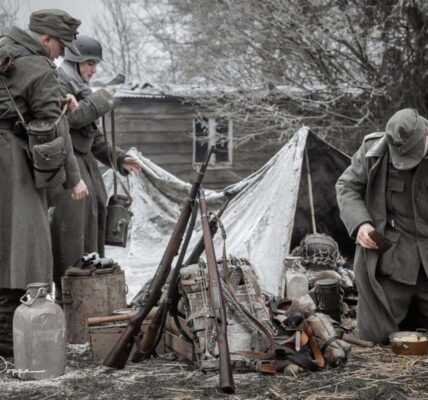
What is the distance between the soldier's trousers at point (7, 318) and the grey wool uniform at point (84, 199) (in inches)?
26.8

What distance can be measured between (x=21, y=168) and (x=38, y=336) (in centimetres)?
101

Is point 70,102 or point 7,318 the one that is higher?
point 70,102

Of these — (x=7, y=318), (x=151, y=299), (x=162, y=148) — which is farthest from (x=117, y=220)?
(x=162, y=148)

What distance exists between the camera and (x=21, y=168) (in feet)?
14.8

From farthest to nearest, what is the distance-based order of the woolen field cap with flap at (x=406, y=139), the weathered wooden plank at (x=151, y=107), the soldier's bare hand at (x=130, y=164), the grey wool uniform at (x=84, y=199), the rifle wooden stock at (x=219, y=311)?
1. the weathered wooden plank at (x=151, y=107)
2. the soldier's bare hand at (x=130, y=164)
3. the grey wool uniform at (x=84, y=199)
4. the woolen field cap with flap at (x=406, y=139)
5. the rifle wooden stock at (x=219, y=311)

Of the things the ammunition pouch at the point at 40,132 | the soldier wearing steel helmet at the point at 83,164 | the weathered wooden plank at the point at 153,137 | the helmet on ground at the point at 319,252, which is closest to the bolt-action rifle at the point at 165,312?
the ammunition pouch at the point at 40,132

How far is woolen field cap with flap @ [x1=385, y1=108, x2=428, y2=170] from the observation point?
4602 mm

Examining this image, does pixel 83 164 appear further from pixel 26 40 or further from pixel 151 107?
pixel 151 107

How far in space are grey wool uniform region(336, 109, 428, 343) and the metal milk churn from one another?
187 centimetres

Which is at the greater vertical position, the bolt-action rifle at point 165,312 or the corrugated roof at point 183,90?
→ the corrugated roof at point 183,90

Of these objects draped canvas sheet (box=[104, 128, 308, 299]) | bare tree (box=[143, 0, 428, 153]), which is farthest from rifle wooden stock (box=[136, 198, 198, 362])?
bare tree (box=[143, 0, 428, 153])

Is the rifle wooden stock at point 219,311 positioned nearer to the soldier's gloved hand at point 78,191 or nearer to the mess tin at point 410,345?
the soldier's gloved hand at point 78,191

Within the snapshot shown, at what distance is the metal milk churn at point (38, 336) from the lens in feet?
13.4

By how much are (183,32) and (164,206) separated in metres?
7.43
